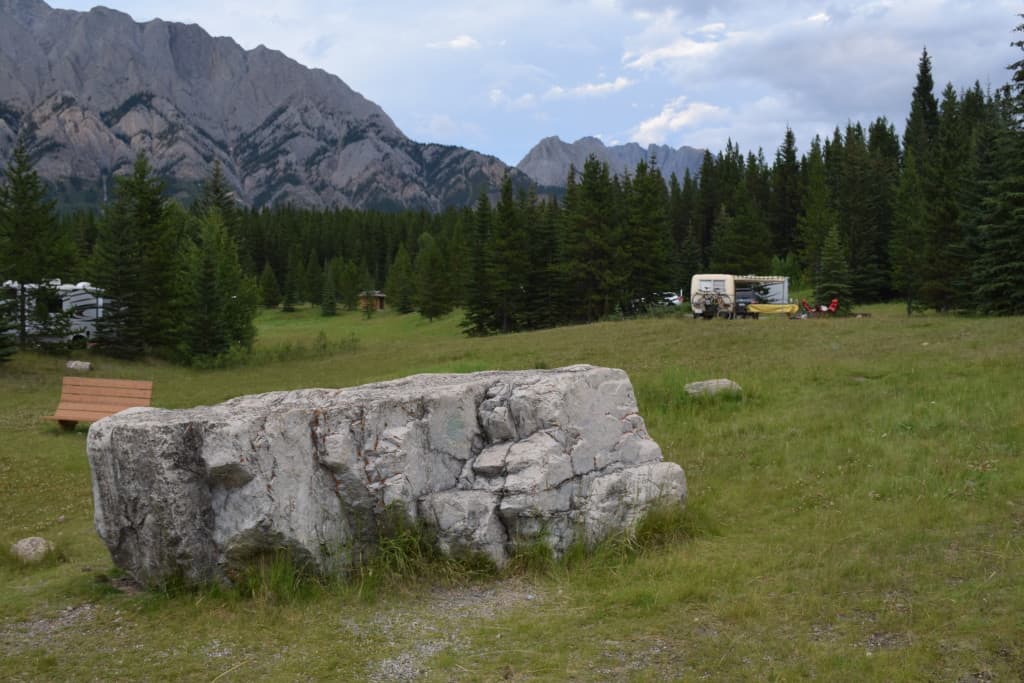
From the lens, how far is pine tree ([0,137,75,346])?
3256cm

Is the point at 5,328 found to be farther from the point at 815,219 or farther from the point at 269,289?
the point at 269,289

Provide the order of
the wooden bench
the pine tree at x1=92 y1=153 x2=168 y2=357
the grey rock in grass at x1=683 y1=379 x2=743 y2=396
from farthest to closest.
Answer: the pine tree at x1=92 y1=153 x2=168 y2=357 < the wooden bench < the grey rock in grass at x1=683 y1=379 x2=743 y2=396

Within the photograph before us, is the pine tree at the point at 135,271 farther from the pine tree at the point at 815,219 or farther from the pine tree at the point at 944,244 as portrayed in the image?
the pine tree at the point at 815,219

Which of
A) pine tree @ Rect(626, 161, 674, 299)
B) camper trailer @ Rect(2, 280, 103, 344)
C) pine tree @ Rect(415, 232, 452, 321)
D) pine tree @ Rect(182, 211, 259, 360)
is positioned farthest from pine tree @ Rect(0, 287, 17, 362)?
pine tree @ Rect(415, 232, 452, 321)

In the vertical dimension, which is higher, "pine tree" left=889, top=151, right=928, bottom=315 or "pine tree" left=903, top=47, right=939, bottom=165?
"pine tree" left=903, top=47, right=939, bottom=165

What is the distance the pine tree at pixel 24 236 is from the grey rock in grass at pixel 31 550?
1081 inches

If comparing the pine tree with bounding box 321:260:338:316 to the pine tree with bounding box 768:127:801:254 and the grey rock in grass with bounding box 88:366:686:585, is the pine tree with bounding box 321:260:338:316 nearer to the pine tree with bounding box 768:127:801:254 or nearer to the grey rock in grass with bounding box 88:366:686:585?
the pine tree with bounding box 768:127:801:254

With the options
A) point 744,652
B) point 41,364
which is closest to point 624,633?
point 744,652

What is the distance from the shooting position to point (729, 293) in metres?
44.6

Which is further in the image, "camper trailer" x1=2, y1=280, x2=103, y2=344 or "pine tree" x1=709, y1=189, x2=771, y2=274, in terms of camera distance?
"pine tree" x1=709, y1=189, x2=771, y2=274

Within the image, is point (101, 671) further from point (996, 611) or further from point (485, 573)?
point (996, 611)

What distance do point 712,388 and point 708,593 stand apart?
9.96 meters

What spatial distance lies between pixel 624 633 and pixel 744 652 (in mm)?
1007

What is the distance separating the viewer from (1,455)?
15.6 m
